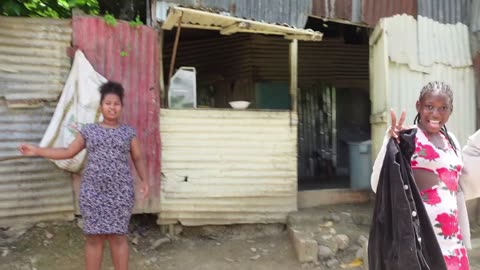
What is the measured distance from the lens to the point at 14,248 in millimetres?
4398

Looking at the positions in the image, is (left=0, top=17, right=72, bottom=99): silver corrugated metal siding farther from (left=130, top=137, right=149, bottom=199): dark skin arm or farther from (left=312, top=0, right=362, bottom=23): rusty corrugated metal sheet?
(left=312, top=0, right=362, bottom=23): rusty corrugated metal sheet

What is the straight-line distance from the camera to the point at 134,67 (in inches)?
191

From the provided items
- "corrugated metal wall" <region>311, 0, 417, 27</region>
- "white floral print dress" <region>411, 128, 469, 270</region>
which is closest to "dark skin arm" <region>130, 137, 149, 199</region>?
"white floral print dress" <region>411, 128, 469, 270</region>

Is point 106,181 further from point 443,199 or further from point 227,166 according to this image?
point 443,199

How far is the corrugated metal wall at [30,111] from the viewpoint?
Answer: 444 centimetres

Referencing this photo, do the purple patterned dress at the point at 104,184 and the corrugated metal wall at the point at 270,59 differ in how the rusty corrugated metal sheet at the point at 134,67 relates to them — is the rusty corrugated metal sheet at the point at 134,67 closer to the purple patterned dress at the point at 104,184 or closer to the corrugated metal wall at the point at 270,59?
the purple patterned dress at the point at 104,184

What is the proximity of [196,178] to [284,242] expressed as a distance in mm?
1230

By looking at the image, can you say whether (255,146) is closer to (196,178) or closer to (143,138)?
(196,178)

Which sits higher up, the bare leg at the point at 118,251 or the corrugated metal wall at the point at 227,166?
the corrugated metal wall at the point at 227,166

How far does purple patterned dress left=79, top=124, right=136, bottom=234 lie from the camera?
3488 mm

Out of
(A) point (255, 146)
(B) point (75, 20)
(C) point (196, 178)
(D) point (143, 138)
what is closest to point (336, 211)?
(A) point (255, 146)

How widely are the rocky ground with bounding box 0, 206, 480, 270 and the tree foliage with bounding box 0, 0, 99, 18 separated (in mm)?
2118

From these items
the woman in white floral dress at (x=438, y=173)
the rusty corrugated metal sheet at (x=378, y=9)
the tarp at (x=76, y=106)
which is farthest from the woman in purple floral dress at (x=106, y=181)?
the rusty corrugated metal sheet at (x=378, y=9)

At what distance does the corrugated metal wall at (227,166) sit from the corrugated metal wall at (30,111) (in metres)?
1.10
